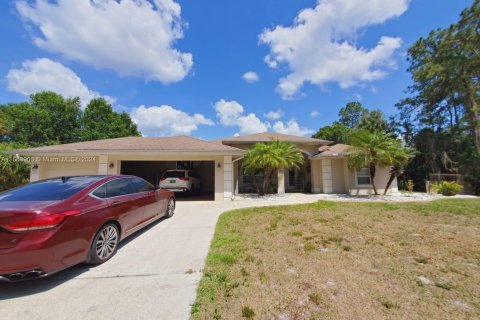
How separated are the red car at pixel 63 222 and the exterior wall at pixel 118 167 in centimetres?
660

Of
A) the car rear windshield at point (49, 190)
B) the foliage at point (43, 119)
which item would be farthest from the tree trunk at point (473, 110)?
the foliage at point (43, 119)

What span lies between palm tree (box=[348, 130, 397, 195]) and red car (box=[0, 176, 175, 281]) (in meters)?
11.9

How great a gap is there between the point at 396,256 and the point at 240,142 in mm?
12454

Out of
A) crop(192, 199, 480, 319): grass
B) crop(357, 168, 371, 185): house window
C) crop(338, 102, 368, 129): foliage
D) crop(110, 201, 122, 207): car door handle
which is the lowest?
crop(192, 199, 480, 319): grass

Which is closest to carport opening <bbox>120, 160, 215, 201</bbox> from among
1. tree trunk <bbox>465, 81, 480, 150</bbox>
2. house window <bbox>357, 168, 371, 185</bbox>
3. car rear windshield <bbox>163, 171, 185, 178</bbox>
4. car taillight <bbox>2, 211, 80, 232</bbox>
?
car rear windshield <bbox>163, 171, 185, 178</bbox>

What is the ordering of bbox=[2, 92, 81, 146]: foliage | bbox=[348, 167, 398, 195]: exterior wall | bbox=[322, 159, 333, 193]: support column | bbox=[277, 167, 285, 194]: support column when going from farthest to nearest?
bbox=[2, 92, 81, 146]: foliage < bbox=[277, 167, 285, 194]: support column < bbox=[322, 159, 333, 193]: support column < bbox=[348, 167, 398, 195]: exterior wall

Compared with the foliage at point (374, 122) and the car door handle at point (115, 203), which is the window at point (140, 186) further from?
the foliage at point (374, 122)

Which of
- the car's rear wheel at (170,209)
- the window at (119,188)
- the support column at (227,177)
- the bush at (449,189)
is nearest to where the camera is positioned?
the window at (119,188)

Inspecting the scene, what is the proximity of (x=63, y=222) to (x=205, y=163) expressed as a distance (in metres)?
16.2

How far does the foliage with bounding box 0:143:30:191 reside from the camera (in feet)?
39.0

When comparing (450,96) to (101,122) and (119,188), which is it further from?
(101,122)

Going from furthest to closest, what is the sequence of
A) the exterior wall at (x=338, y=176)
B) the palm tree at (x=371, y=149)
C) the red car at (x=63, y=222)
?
the exterior wall at (x=338, y=176), the palm tree at (x=371, y=149), the red car at (x=63, y=222)

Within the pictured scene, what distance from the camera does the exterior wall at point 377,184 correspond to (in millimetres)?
14234

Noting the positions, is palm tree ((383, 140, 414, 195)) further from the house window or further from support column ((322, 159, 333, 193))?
support column ((322, 159, 333, 193))
